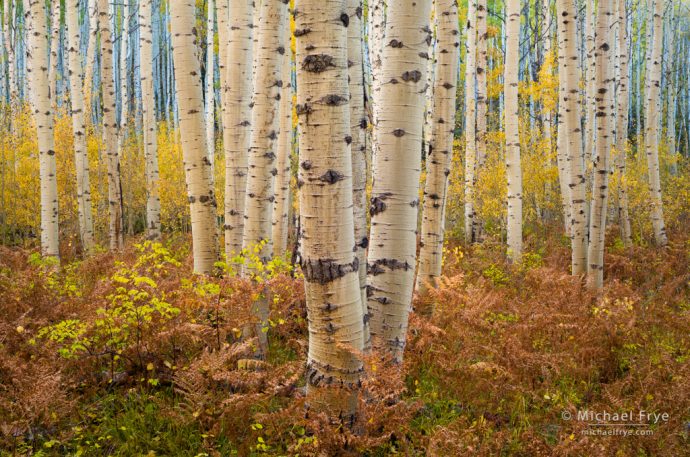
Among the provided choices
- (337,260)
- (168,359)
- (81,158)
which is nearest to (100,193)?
(81,158)

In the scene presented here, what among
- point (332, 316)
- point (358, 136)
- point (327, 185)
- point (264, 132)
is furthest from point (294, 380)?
point (264, 132)

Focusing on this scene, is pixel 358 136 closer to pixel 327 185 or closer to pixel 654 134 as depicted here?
pixel 327 185

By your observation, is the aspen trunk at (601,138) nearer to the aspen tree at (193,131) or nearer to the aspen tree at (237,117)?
the aspen tree at (237,117)

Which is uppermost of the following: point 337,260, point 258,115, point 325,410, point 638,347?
point 258,115

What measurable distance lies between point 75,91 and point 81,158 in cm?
130

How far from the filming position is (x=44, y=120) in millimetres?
7871

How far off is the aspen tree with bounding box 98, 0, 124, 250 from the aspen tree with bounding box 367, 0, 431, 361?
776 cm

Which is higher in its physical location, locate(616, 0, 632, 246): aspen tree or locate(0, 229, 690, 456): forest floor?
locate(616, 0, 632, 246): aspen tree

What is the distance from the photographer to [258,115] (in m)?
4.57

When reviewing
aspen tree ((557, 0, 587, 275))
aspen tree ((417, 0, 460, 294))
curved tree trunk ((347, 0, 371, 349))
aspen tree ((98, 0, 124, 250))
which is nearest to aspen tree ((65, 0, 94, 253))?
aspen tree ((98, 0, 124, 250))

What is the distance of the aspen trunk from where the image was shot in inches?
283

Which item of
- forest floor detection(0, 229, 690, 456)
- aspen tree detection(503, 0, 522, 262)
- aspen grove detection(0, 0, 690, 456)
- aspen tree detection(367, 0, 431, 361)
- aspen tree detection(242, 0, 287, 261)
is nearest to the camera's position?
aspen grove detection(0, 0, 690, 456)

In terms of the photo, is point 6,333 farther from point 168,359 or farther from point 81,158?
point 81,158

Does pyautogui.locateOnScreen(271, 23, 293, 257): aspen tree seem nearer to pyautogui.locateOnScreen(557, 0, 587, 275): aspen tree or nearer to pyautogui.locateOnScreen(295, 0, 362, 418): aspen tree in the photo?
pyautogui.locateOnScreen(557, 0, 587, 275): aspen tree
